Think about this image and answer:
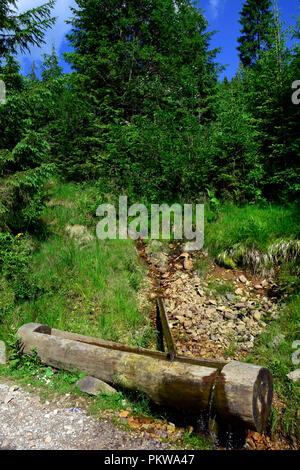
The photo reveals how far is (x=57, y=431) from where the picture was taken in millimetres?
3098

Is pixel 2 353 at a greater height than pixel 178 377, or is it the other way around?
pixel 178 377

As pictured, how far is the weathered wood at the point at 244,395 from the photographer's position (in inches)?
108

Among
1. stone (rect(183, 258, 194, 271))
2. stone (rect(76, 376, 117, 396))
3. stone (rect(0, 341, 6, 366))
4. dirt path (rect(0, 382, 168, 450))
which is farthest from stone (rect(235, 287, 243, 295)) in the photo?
stone (rect(0, 341, 6, 366))

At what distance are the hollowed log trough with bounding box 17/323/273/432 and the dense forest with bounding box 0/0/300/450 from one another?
57.1 inches

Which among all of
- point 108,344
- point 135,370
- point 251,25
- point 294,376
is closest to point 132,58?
point 108,344

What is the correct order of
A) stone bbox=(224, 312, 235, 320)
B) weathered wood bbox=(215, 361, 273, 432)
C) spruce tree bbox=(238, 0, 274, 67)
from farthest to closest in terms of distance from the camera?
spruce tree bbox=(238, 0, 274, 67) → stone bbox=(224, 312, 235, 320) → weathered wood bbox=(215, 361, 273, 432)

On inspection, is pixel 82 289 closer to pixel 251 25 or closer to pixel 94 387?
pixel 94 387

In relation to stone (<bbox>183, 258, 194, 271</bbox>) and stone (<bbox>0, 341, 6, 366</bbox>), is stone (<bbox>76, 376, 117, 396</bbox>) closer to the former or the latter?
stone (<bbox>0, 341, 6, 366</bbox>)

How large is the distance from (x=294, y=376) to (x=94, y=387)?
8.41 feet

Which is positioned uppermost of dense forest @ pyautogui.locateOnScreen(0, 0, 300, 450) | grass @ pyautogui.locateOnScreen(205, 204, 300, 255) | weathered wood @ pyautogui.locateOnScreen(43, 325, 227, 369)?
dense forest @ pyautogui.locateOnScreen(0, 0, 300, 450)

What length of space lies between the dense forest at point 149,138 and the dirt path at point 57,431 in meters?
1.78

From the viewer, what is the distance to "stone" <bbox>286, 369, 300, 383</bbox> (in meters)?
3.58

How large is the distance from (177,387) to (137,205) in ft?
23.4

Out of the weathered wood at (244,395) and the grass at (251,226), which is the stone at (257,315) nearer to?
the grass at (251,226)
